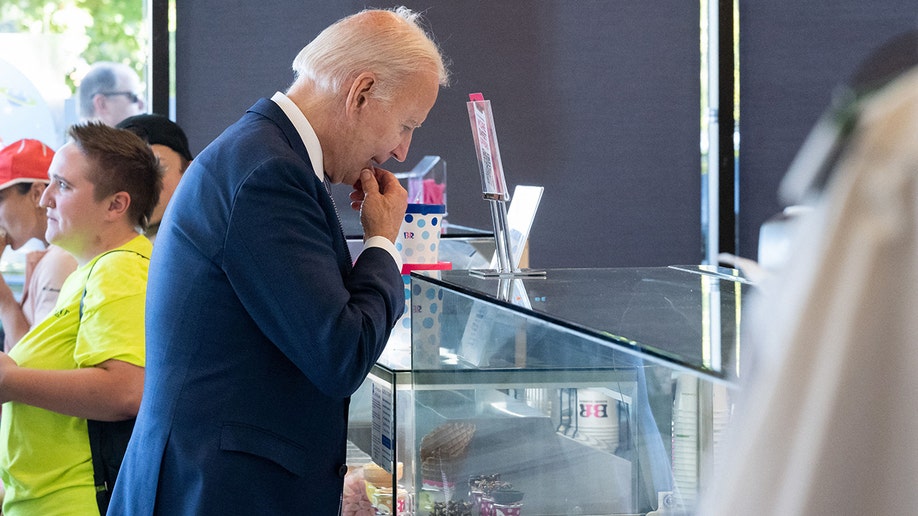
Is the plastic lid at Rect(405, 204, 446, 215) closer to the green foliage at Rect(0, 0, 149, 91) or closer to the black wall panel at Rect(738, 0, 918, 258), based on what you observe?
the green foliage at Rect(0, 0, 149, 91)

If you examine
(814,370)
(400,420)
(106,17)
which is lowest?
Result: (400,420)

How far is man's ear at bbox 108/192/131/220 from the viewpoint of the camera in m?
2.26

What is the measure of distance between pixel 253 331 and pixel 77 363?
29.1 inches

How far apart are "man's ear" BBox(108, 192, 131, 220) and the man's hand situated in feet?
2.43

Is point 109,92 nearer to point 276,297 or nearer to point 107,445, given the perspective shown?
point 107,445

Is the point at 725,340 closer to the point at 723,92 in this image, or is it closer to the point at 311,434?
the point at 311,434

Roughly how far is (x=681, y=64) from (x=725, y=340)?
4251mm

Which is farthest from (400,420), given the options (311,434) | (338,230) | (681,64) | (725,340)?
(681,64)

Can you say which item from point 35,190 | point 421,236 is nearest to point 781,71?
point 421,236

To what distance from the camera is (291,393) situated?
1.53 metres

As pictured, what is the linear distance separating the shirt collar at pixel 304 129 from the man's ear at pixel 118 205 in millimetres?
810

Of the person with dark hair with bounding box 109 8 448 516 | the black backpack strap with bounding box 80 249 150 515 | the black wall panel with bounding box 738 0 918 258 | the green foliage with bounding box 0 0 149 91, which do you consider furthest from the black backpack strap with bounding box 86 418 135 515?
the black wall panel with bounding box 738 0 918 258

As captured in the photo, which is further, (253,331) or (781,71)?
(781,71)

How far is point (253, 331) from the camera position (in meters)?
1.50
